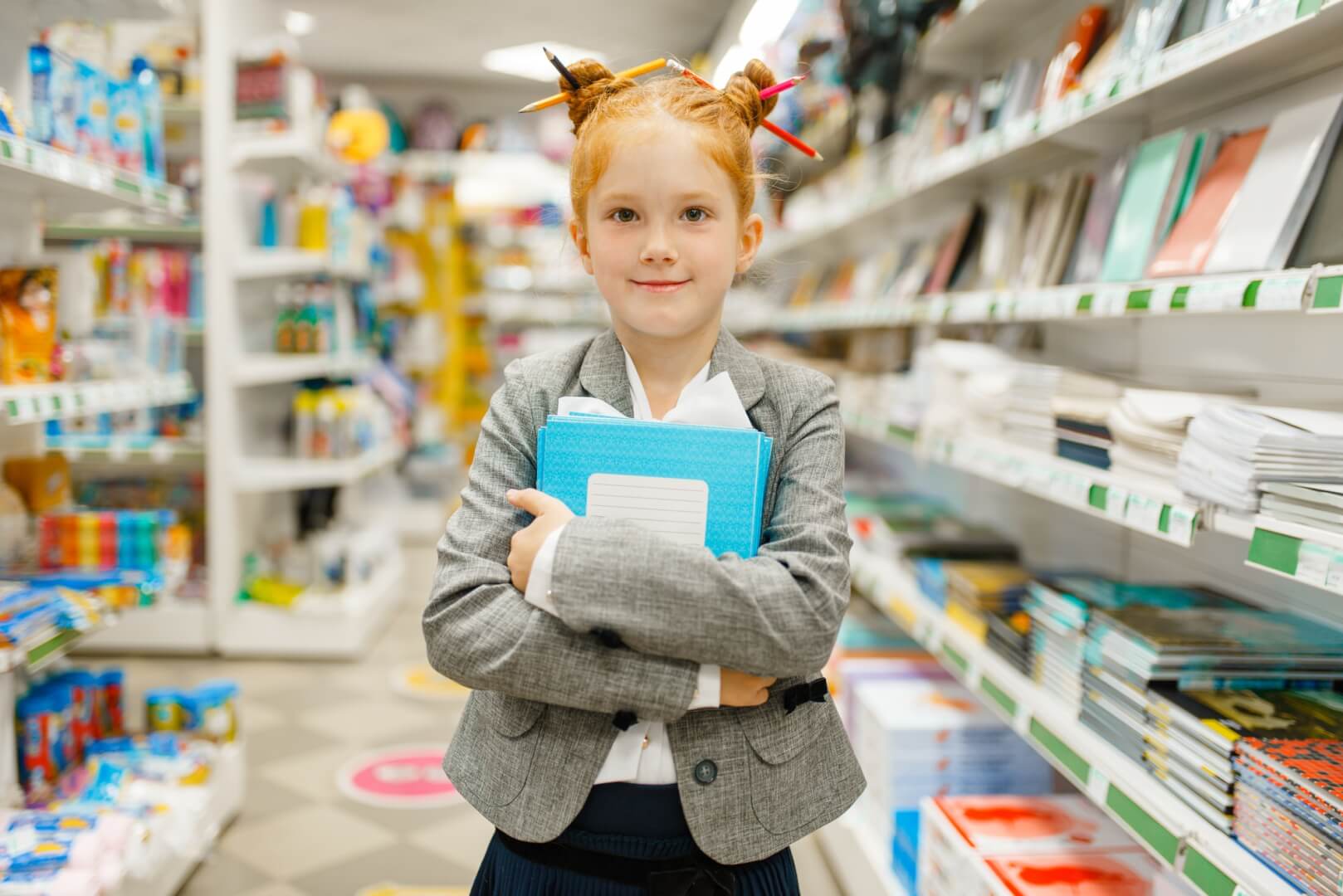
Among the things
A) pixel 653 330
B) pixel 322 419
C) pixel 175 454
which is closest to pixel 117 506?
pixel 175 454

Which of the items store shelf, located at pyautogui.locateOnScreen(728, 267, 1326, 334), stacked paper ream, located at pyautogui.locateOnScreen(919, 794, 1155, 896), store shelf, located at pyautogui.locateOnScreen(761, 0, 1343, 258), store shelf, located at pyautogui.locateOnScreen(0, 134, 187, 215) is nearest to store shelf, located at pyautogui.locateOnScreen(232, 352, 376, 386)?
store shelf, located at pyautogui.locateOnScreen(0, 134, 187, 215)

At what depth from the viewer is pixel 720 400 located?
117 cm

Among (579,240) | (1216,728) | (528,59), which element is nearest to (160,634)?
(579,240)

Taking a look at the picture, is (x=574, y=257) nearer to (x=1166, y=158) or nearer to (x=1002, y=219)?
(x=1166, y=158)

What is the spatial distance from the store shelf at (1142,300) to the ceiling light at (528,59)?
512cm

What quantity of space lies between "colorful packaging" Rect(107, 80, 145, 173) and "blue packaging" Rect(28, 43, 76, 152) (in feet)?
0.80

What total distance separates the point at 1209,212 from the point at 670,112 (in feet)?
3.44

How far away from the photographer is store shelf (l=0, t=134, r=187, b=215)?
71.1 inches

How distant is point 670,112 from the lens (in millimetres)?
1106

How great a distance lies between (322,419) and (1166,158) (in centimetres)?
348

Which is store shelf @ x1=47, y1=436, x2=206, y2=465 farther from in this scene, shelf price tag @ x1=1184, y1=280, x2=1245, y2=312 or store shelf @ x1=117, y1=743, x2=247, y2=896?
shelf price tag @ x1=1184, y1=280, x2=1245, y2=312

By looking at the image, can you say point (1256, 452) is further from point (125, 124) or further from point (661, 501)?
point (125, 124)

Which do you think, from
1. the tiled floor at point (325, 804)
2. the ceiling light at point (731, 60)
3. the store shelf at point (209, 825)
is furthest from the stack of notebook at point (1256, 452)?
the ceiling light at point (731, 60)

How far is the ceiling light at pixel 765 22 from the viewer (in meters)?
4.88
